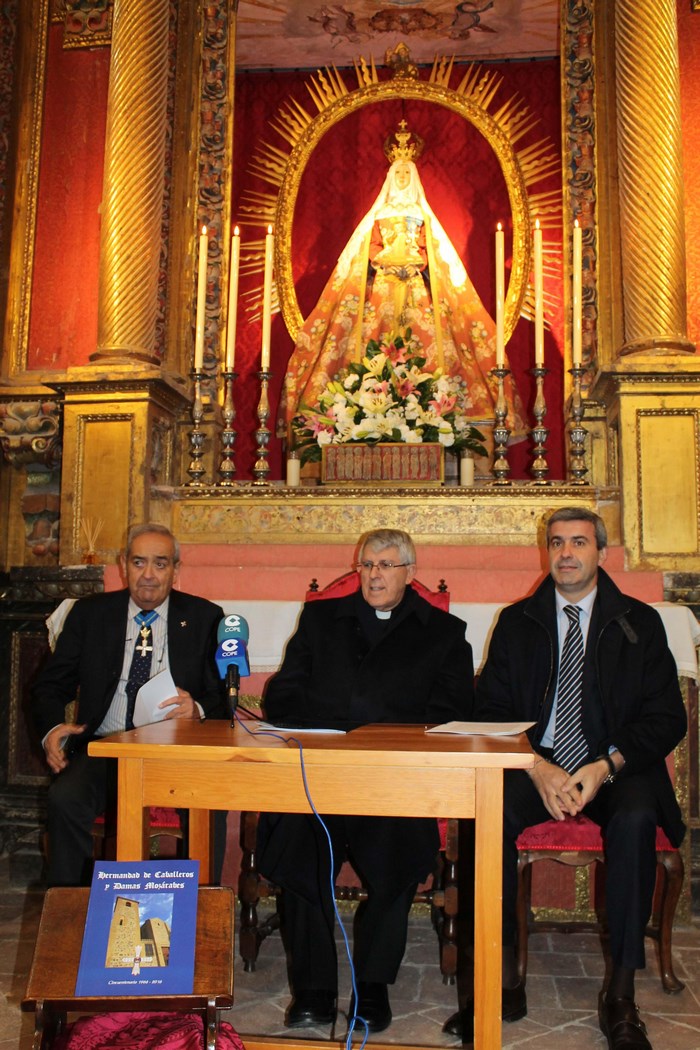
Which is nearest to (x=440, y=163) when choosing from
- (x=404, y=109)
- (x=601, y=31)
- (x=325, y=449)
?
(x=404, y=109)

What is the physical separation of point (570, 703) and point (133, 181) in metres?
3.37

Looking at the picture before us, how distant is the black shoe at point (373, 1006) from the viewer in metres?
2.51

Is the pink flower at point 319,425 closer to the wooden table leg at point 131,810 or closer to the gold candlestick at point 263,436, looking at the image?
the gold candlestick at point 263,436

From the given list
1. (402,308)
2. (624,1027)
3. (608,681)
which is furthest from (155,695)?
(402,308)

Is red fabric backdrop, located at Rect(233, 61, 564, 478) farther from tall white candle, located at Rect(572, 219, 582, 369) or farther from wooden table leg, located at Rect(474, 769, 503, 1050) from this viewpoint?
wooden table leg, located at Rect(474, 769, 503, 1050)

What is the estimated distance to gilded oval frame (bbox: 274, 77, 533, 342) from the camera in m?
5.88

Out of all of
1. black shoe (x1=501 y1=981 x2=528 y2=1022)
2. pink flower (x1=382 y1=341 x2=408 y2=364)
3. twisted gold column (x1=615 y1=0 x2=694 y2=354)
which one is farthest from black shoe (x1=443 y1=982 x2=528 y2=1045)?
twisted gold column (x1=615 y1=0 x2=694 y2=354)

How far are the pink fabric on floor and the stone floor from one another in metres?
0.52

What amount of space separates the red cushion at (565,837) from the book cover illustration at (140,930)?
1.15 meters

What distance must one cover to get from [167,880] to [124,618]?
1.35 meters

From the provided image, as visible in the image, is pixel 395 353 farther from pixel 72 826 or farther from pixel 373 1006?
pixel 373 1006

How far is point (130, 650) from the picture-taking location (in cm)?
324

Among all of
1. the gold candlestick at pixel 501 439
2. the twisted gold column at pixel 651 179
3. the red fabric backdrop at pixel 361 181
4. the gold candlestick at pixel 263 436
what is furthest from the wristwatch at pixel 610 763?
the red fabric backdrop at pixel 361 181

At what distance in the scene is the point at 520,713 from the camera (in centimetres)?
299
